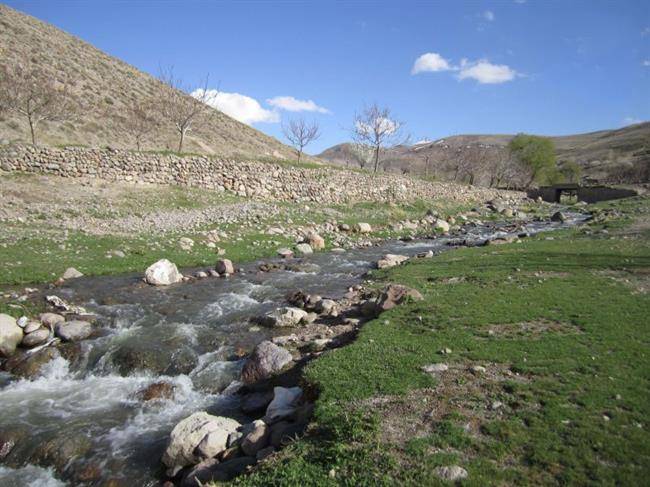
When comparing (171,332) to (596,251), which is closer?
(171,332)

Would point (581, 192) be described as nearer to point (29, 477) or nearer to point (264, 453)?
point (264, 453)

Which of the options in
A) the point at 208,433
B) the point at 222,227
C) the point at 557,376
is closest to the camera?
the point at 208,433

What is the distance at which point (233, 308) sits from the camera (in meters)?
14.6

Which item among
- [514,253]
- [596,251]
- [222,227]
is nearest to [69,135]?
[222,227]

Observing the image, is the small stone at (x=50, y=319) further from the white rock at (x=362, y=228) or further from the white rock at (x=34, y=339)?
the white rock at (x=362, y=228)

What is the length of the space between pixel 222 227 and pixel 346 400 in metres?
19.7

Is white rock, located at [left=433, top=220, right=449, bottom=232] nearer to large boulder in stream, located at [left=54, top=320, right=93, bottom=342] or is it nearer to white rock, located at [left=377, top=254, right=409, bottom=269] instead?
white rock, located at [left=377, top=254, right=409, bottom=269]

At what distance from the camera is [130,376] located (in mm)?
10352

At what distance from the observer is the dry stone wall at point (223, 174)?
93.2ft

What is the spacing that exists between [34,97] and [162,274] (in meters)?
32.8

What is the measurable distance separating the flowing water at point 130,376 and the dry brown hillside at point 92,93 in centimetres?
3444

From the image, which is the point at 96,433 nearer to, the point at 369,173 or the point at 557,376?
the point at 557,376

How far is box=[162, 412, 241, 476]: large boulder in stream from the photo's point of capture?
6930 millimetres

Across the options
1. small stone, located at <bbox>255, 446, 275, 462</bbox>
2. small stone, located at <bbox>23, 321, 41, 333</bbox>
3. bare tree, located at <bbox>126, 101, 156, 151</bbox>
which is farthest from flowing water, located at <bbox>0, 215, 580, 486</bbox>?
bare tree, located at <bbox>126, 101, 156, 151</bbox>
